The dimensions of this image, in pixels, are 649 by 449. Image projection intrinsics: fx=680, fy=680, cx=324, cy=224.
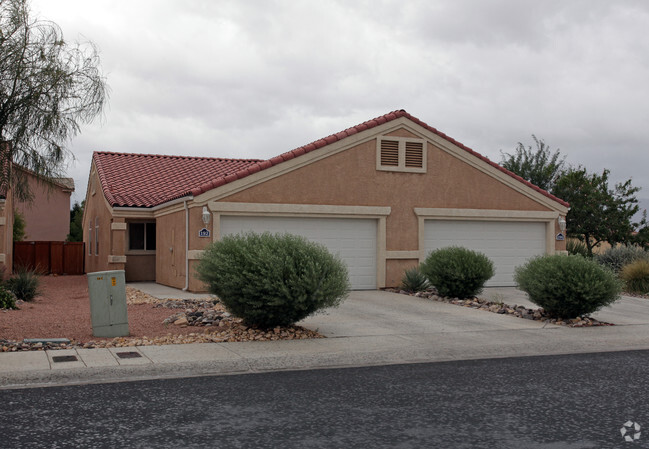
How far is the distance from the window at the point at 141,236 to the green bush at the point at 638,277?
616 inches

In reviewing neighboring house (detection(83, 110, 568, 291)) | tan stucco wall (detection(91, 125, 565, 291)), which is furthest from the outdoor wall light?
tan stucco wall (detection(91, 125, 565, 291))

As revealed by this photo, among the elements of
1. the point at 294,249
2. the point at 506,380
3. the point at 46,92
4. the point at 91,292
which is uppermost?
the point at 46,92

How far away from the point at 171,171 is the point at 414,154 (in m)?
10.4

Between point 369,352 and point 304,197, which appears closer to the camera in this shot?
point 369,352

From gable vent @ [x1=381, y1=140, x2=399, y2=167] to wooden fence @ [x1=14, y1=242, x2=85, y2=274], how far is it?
55.5ft

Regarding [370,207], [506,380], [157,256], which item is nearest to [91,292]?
[506,380]

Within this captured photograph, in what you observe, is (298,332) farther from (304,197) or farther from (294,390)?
(304,197)

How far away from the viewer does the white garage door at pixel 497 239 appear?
2048 cm

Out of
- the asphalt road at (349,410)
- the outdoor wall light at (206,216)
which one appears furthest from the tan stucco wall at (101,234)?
the asphalt road at (349,410)

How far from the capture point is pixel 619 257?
2291 cm

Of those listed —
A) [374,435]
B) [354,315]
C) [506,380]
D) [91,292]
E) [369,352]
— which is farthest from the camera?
[354,315]

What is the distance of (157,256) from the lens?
2259 centimetres

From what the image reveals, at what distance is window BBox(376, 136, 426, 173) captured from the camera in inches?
781

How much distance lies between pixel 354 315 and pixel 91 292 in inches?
208
